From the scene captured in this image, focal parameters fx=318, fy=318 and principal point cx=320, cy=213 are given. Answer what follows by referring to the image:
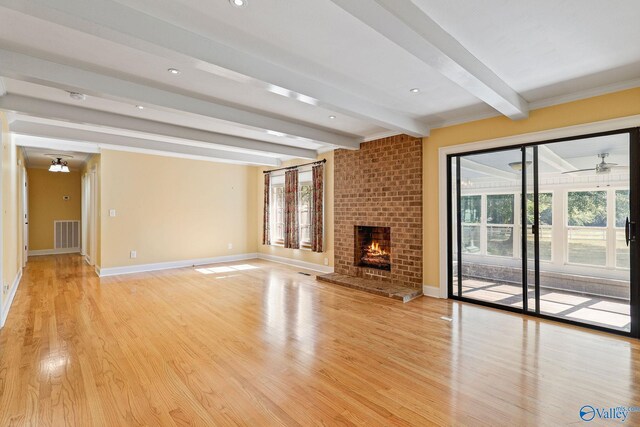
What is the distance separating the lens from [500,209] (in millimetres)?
4129

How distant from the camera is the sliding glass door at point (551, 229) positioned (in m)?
3.31

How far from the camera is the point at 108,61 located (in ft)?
8.55

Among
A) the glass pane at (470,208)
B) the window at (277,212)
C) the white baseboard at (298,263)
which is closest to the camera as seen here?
the glass pane at (470,208)

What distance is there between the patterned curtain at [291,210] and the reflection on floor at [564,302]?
3.64 metres

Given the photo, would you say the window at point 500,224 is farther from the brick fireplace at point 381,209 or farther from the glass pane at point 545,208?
the brick fireplace at point 381,209

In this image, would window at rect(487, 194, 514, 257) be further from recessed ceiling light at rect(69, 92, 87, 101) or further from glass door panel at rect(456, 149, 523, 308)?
recessed ceiling light at rect(69, 92, 87, 101)

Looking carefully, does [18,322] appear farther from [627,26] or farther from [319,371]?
[627,26]

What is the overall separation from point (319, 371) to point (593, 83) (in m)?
3.77

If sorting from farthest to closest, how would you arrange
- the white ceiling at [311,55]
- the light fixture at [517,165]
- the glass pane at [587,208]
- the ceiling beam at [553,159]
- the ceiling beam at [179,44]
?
1. the light fixture at [517,165]
2. the ceiling beam at [553,159]
3. the glass pane at [587,208]
4. the white ceiling at [311,55]
5. the ceiling beam at [179,44]

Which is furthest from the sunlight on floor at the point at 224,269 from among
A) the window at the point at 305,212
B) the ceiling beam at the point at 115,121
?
the ceiling beam at the point at 115,121

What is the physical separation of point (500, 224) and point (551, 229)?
549mm

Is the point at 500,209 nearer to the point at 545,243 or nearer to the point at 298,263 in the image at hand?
the point at 545,243

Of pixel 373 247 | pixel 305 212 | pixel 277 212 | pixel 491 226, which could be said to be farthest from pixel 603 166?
pixel 277 212

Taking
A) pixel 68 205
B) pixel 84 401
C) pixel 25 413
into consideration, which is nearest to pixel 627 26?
pixel 84 401
